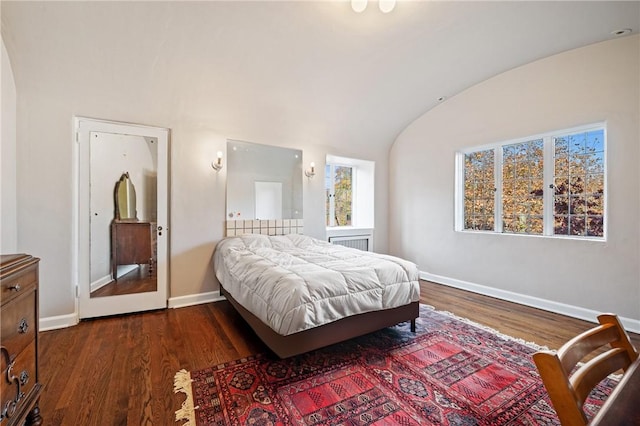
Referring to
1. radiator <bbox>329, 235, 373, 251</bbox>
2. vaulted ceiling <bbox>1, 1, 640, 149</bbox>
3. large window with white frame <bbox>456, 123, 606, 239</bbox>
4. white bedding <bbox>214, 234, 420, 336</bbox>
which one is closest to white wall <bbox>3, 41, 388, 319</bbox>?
vaulted ceiling <bbox>1, 1, 640, 149</bbox>

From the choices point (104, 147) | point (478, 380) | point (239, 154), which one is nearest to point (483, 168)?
point (478, 380)

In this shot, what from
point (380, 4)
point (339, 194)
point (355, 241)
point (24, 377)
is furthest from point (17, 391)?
point (339, 194)

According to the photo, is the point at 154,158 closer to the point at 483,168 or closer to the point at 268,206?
the point at 268,206

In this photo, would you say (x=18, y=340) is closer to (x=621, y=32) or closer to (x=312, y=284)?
(x=312, y=284)

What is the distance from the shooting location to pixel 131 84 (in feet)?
9.06

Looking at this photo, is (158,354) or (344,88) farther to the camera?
(344,88)

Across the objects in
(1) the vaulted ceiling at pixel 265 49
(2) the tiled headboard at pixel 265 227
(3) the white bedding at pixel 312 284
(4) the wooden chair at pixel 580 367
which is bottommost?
(3) the white bedding at pixel 312 284

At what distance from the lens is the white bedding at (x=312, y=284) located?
6.05 ft

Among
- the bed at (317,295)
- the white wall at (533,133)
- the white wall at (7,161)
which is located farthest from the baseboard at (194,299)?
the white wall at (533,133)

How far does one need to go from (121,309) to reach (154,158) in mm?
1700

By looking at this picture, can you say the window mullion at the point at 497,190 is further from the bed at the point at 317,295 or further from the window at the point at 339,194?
the window at the point at 339,194

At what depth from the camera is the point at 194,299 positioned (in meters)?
3.31

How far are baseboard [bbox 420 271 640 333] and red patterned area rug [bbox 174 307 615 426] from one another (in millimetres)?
1162

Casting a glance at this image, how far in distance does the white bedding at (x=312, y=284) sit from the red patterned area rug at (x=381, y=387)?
1.19 feet
